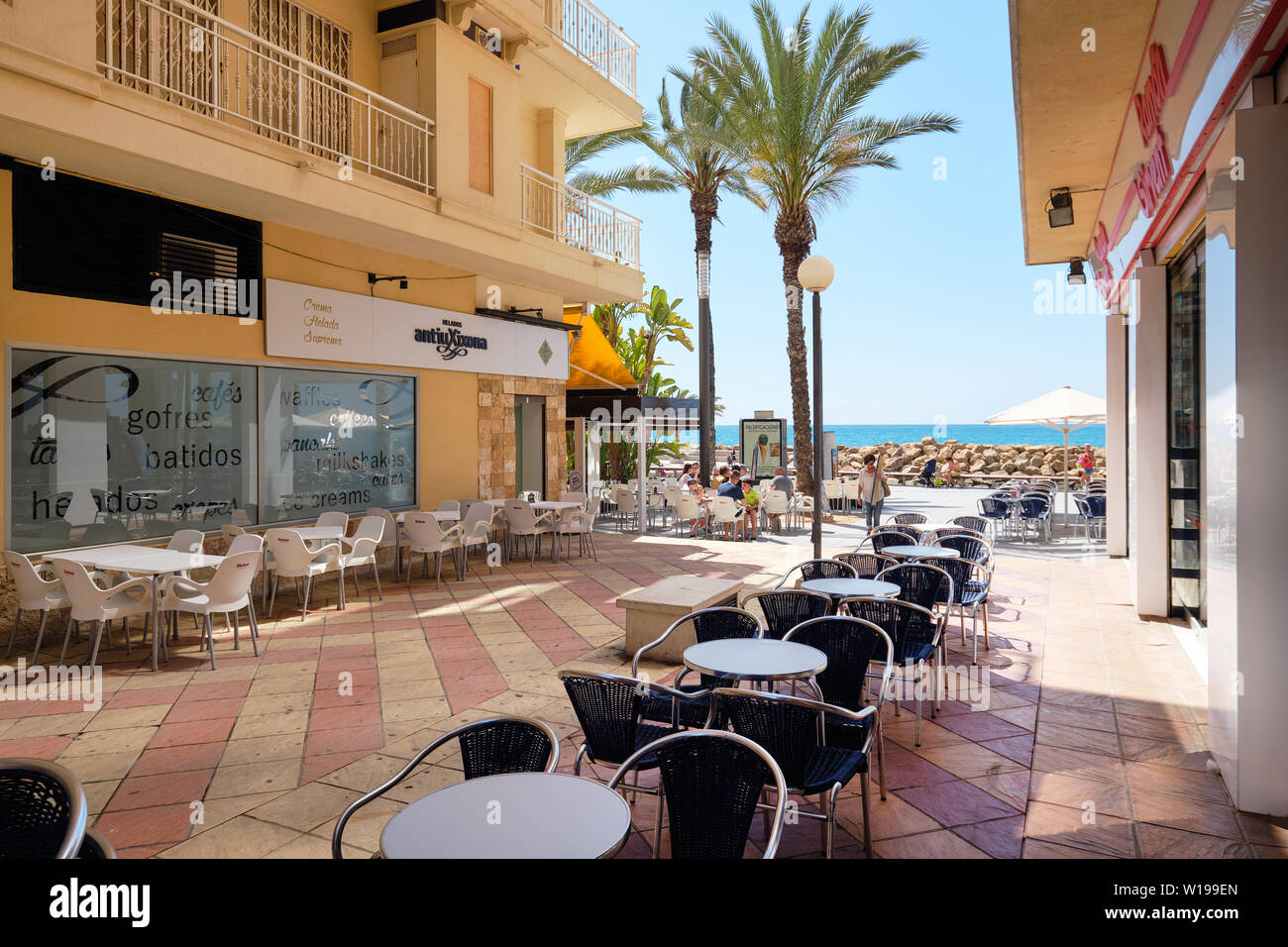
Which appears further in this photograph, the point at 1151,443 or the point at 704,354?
the point at 704,354

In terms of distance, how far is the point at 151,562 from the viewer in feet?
20.8

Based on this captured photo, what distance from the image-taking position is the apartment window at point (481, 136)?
10828 mm

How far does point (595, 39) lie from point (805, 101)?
14.9ft

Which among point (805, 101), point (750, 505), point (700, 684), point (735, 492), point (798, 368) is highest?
point (805, 101)

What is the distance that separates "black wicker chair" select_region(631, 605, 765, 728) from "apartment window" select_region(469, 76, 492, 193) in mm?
8473

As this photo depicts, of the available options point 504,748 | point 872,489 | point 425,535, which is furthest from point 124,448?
point 872,489

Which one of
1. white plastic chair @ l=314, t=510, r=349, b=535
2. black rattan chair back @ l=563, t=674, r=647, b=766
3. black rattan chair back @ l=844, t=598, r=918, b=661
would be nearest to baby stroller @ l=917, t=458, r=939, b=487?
white plastic chair @ l=314, t=510, r=349, b=535

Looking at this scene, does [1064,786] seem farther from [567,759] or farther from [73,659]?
[73,659]

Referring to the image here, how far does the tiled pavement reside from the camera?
11.3ft

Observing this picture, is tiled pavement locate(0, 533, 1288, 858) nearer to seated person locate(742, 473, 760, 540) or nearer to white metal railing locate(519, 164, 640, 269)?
seated person locate(742, 473, 760, 540)

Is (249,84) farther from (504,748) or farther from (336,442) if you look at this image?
(504,748)

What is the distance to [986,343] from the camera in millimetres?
76375

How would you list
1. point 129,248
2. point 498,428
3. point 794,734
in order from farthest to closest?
point 498,428 < point 129,248 < point 794,734

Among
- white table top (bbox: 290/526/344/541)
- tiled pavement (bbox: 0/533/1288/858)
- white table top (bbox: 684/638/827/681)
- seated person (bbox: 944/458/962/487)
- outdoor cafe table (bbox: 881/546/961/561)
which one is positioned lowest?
tiled pavement (bbox: 0/533/1288/858)
